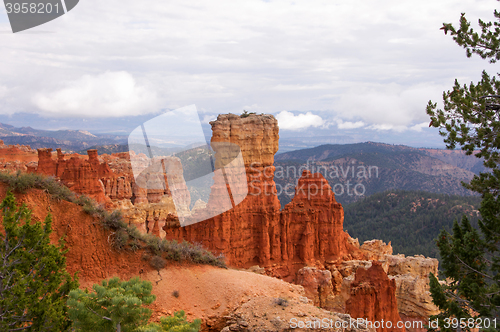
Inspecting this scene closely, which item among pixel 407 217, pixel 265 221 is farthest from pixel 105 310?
pixel 407 217

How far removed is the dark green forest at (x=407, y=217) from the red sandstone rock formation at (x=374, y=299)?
115 feet

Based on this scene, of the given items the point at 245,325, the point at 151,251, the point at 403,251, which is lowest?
the point at 403,251

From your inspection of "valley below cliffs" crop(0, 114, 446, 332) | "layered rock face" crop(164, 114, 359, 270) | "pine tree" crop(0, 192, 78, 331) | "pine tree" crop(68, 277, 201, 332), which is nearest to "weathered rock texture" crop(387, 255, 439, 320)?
"valley below cliffs" crop(0, 114, 446, 332)

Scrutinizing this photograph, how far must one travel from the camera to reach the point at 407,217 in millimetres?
68938

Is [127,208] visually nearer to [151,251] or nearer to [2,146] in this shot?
[151,251]

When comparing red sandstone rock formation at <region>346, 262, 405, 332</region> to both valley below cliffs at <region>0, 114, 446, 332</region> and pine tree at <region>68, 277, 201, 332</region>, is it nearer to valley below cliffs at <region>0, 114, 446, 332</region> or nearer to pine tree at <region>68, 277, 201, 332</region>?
valley below cliffs at <region>0, 114, 446, 332</region>

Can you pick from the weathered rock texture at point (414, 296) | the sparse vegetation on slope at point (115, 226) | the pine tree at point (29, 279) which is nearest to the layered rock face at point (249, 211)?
the sparse vegetation on slope at point (115, 226)

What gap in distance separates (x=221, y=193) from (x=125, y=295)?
1733 centimetres

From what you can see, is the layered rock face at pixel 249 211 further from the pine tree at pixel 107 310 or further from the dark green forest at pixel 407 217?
the dark green forest at pixel 407 217

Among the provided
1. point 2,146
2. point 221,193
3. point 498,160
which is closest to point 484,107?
point 498,160

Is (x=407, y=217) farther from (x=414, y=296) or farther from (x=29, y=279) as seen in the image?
(x=29, y=279)

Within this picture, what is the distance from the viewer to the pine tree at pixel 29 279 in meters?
9.34

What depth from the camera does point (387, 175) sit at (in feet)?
400

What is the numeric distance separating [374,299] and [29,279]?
16531 mm
